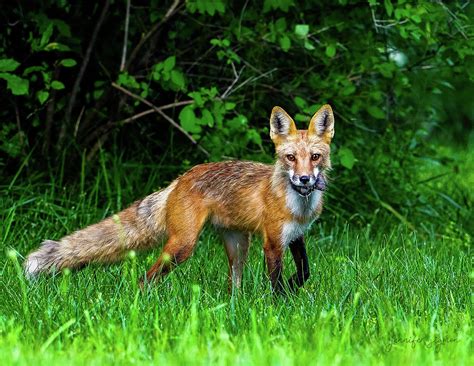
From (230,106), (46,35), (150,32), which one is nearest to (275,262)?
(230,106)

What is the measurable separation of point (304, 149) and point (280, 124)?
0.36 metres

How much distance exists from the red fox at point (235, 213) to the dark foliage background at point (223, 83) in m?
1.23

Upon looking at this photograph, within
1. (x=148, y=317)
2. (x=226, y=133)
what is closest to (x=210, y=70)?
(x=226, y=133)

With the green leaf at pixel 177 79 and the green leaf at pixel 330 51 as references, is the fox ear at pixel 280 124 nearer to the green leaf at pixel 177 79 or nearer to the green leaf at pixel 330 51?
the green leaf at pixel 177 79

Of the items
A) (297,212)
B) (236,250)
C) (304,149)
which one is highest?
(304,149)

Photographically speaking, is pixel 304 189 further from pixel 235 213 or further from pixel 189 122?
pixel 189 122

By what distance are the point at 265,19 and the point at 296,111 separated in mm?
1081

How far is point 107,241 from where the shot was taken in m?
6.31

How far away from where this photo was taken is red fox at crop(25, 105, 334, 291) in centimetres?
595

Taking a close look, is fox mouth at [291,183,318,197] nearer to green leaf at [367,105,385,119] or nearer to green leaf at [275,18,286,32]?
green leaf at [275,18,286,32]

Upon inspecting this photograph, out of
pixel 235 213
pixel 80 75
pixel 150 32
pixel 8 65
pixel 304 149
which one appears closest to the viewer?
pixel 304 149

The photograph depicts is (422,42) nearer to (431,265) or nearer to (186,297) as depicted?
(431,265)

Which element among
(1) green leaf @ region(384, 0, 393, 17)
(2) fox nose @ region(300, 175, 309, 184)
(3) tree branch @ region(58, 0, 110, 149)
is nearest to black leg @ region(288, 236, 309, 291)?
(2) fox nose @ region(300, 175, 309, 184)

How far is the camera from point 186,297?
540 cm
